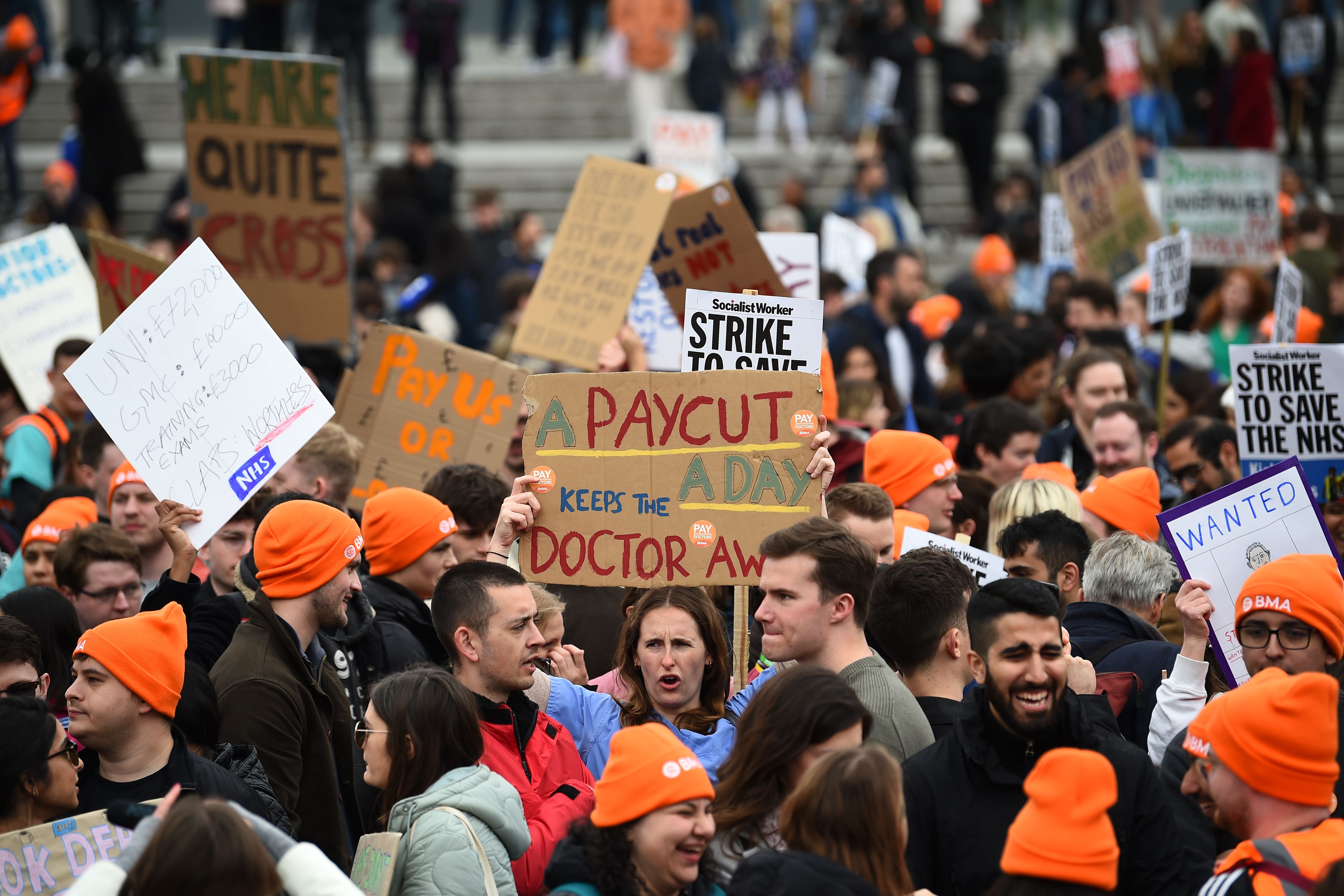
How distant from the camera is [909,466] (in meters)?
7.05

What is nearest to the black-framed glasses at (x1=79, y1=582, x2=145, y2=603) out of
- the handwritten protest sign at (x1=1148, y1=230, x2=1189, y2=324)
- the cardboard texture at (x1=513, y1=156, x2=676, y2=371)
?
the cardboard texture at (x1=513, y1=156, x2=676, y2=371)

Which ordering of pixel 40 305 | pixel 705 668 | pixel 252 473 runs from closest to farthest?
1. pixel 705 668
2. pixel 252 473
3. pixel 40 305

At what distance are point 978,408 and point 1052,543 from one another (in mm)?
2306

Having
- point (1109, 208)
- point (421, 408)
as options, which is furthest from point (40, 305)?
point (1109, 208)

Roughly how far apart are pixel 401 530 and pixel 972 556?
7.41 ft

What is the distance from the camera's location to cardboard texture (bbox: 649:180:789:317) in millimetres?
8070

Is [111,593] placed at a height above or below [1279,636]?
below

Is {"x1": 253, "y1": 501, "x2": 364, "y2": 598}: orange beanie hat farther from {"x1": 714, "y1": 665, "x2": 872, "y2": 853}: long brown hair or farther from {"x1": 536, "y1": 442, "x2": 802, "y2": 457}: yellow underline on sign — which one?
{"x1": 714, "y1": 665, "x2": 872, "y2": 853}: long brown hair

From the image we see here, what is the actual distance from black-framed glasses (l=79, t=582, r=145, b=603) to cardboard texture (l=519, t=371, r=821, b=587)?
172 cm

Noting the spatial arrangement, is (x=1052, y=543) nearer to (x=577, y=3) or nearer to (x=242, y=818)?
(x=242, y=818)

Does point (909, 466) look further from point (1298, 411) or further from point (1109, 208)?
point (1109, 208)

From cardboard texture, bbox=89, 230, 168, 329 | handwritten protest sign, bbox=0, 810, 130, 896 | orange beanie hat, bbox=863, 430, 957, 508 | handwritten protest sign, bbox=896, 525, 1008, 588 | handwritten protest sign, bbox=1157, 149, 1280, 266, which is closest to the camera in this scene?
handwritten protest sign, bbox=0, 810, 130, 896

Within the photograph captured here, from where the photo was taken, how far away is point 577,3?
23422 millimetres

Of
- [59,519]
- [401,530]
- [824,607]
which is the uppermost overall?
[824,607]
